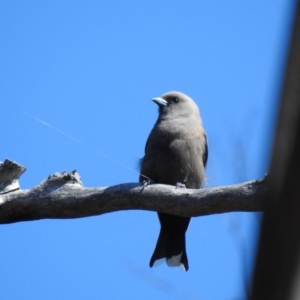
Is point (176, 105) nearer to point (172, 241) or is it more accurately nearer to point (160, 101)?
point (160, 101)

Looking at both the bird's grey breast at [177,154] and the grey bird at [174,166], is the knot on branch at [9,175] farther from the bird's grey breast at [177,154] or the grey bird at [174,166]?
the bird's grey breast at [177,154]

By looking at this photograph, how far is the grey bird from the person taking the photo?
17.9ft

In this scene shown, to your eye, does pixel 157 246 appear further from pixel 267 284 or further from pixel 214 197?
pixel 267 284

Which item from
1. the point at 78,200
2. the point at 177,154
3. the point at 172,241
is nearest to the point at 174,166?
the point at 177,154

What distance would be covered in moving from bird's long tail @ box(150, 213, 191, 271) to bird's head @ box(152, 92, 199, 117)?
48.6 inches

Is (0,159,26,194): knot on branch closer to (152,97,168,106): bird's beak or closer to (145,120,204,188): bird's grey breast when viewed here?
(145,120,204,188): bird's grey breast

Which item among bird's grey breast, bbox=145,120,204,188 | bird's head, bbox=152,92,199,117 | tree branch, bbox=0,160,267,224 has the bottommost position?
tree branch, bbox=0,160,267,224

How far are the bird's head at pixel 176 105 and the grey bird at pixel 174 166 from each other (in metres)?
0.34

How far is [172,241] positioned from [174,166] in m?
0.73

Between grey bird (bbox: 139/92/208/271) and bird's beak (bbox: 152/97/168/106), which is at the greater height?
bird's beak (bbox: 152/97/168/106)

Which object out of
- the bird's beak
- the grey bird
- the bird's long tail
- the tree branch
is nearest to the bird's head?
the bird's beak

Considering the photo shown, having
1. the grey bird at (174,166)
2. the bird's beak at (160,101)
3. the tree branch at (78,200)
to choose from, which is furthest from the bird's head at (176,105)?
the tree branch at (78,200)

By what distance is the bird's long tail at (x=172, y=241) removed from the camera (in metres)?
5.39

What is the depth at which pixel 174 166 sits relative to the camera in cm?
547
